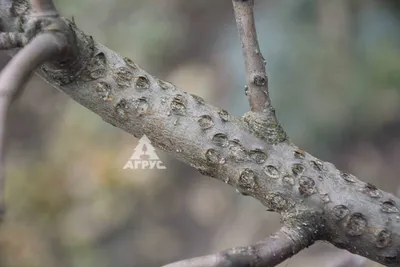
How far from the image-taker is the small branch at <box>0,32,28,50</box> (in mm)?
298

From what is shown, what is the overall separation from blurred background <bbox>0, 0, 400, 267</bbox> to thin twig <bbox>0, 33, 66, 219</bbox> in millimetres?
985

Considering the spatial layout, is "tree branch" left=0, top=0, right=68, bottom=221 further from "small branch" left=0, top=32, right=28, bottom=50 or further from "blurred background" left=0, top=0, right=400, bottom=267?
"blurred background" left=0, top=0, right=400, bottom=267

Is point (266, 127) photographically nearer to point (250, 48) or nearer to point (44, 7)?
point (250, 48)

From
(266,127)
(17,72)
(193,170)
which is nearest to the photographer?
(17,72)

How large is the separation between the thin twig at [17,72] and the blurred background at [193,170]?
98 centimetres

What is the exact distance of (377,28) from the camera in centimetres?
133

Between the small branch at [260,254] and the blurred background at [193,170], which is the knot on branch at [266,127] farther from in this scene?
the blurred background at [193,170]

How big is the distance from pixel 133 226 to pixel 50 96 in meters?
0.38

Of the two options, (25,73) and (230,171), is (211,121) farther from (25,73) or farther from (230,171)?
(25,73)

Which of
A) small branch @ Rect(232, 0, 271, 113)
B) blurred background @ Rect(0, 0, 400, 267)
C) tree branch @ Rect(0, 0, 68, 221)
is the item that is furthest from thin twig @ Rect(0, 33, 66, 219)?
blurred background @ Rect(0, 0, 400, 267)

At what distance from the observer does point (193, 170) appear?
1319mm

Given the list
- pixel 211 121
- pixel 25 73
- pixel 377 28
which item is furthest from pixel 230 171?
pixel 377 28

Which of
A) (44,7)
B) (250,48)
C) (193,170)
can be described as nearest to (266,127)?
(250,48)

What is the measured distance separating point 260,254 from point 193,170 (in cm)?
104
